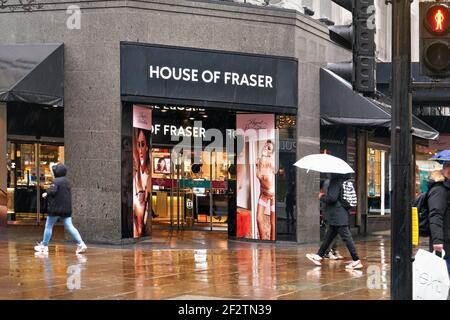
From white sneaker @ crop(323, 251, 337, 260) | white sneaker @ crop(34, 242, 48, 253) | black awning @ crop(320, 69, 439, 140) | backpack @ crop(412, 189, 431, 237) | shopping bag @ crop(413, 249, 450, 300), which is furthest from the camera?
black awning @ crop(320, 69, 439, 140)

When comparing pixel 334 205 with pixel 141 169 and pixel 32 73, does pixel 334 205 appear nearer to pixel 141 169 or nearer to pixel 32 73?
pixel 141 169

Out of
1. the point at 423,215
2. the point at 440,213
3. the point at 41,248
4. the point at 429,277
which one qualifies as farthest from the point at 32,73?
the point at 429,277

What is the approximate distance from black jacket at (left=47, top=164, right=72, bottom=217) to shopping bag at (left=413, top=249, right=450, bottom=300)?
7.66 metres

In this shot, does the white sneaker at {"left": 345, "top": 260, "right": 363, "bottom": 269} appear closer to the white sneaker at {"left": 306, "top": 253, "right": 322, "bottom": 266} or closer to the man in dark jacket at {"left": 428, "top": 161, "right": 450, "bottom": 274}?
the white sneaker at {"left": 306, "top": 253, "right": 322, "bottom": 266}

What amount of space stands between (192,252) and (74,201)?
2.95 metres

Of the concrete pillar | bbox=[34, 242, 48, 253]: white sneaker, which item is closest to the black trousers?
bbox=[34, 242, 48, 253]: white sneaker

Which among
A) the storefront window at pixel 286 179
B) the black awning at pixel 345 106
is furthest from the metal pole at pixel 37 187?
the black awning at pixel 345 106

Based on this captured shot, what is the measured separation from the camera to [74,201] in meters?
14.8

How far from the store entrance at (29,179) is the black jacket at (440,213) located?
13.8 m

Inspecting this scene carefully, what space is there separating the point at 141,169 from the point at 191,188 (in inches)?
173

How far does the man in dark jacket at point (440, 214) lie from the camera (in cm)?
770

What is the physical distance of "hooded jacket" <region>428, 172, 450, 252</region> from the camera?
7.73 meters

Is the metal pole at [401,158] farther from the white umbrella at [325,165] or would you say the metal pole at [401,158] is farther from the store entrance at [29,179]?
the store entrance at [29,179]
